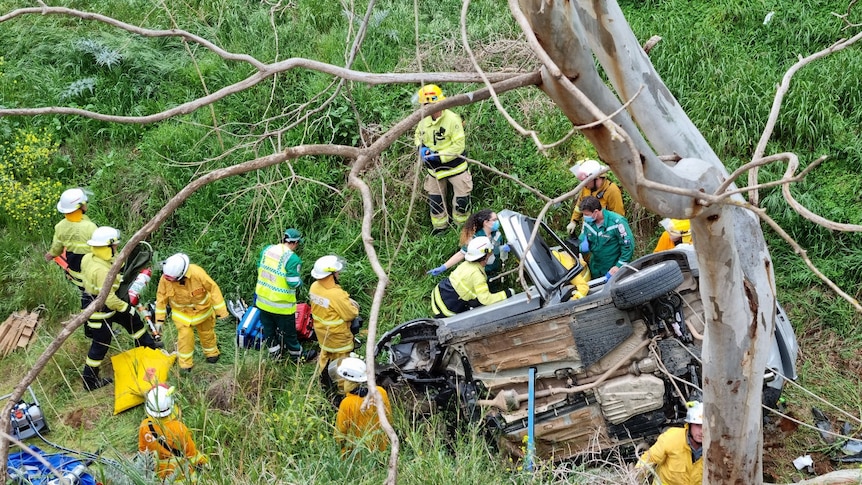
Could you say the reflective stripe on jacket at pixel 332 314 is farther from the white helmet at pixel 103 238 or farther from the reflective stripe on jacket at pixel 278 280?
the white helmet at pixel 103 238

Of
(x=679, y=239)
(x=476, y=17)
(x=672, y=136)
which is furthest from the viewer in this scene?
(x=476, y=17)

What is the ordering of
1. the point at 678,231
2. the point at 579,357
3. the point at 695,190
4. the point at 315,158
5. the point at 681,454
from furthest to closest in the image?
1. the point at 315,158
2. the point at 678,231
3. the point at 579,357
4. the point at 681,454
5. the point at 695,190

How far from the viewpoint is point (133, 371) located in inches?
297

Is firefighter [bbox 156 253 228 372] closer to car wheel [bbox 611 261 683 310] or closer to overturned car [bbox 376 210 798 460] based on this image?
overturned car [bbox 376 210 798 460]

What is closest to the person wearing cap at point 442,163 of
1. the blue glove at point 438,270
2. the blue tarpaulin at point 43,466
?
the blue glove at point 438,270

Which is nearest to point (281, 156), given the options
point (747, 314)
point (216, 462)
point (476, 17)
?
point (747, 314)

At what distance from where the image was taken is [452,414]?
6.39 meters

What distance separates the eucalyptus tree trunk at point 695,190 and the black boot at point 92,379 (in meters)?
6.03

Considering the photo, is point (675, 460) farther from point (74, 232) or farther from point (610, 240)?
point (74, 232)

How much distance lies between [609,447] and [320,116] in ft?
18.4

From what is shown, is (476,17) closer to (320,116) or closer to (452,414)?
(320,116)

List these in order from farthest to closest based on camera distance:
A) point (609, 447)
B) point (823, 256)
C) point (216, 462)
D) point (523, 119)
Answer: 1. point (523, 119)
2. point (823, 256)
3. point (609, 447)
4. point (216, 462)

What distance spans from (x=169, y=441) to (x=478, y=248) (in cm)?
299

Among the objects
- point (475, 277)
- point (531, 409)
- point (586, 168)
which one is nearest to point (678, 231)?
point (586, 168)
